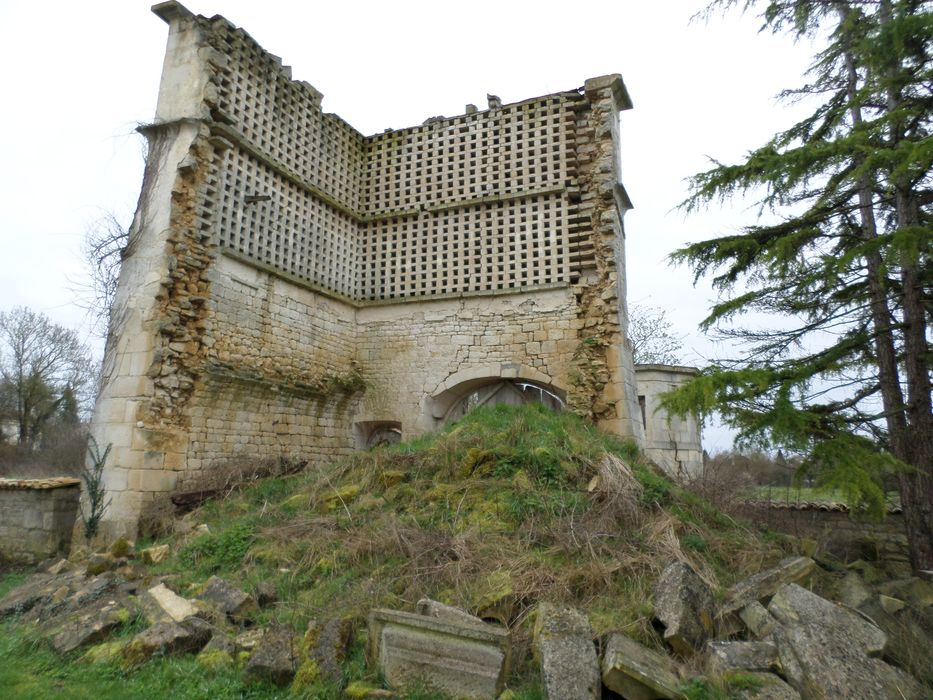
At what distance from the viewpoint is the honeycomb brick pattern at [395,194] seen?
33.3 ft

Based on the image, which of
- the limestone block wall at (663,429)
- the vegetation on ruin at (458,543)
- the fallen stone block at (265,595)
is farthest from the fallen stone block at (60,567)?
the limestone block wall at (663,429)

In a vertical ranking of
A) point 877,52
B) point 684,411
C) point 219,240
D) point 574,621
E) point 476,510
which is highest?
point 877,52

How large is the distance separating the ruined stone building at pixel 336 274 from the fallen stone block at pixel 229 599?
329 cm

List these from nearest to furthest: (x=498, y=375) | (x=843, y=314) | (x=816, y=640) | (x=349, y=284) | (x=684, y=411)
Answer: (x=816, y=640) → (x=684, y=411) → (x=843, y=314) → (x=498, y=375) → (x=349, y=284)

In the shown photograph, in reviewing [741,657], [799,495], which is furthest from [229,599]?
[799,495]

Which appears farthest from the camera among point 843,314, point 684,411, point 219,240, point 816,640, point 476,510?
point 219,240

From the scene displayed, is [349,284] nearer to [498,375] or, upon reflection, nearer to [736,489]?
[498,375]

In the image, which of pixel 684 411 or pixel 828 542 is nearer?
pixel 684 411

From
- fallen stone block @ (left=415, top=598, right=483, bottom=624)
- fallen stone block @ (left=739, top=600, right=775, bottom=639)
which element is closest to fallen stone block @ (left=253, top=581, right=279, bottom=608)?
fallen stone block @ (left=415, top=598, right=483, bottom=624)

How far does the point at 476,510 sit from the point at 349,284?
6.99 m

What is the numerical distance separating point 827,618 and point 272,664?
3.70m

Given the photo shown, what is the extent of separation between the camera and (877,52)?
6453mm

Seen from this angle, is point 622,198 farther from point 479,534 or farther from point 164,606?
point 164,606

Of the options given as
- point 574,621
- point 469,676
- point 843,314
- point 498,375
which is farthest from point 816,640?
point 498,375
